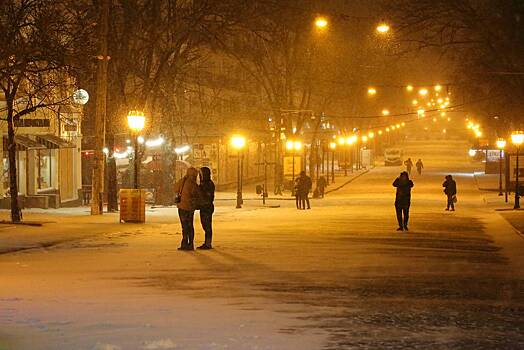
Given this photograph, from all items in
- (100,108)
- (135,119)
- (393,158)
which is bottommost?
(135,119)

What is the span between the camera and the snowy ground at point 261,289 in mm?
10156

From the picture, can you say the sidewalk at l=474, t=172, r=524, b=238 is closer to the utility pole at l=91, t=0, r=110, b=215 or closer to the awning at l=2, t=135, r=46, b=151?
the utility pole at l=91, t=0, r=110, b=215

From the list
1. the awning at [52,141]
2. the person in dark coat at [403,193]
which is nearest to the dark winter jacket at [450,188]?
the person in dark coat at [403,193]

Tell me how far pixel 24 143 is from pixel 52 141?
6.03 ft

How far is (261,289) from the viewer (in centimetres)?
1411

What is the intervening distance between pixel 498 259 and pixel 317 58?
42.9 m

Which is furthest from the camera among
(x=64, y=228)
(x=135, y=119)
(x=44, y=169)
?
(x=44, y=169)

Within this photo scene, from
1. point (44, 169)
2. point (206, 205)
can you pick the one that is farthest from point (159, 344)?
point (44, 169)

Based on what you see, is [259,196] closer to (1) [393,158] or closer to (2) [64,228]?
(2) [64,228]

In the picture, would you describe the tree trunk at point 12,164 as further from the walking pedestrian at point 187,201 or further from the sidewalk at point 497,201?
the sidewalk at point 497,201

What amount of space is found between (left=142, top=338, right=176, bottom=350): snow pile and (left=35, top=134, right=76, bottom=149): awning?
30.3m

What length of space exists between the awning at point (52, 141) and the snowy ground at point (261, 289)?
11596 mm

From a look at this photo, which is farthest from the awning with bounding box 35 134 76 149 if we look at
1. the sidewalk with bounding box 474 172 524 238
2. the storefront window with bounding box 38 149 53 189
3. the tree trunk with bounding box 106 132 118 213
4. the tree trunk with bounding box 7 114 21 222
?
the sidewalk with bounding box 474 172 524 238

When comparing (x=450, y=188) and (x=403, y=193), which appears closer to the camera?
(x=403, y=193)
